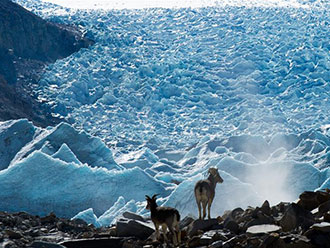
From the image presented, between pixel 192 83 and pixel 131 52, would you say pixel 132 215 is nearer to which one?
pixel 192 83

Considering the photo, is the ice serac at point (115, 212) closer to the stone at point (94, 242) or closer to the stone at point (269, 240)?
the stone at point (94, 242)

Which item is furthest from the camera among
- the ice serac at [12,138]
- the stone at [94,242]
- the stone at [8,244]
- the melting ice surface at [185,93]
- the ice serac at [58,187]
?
the melting ice surface at [185,93]

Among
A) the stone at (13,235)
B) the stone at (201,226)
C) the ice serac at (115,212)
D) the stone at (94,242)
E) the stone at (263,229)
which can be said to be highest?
the ice serac at (115,212)

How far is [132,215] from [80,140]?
12.5 metres

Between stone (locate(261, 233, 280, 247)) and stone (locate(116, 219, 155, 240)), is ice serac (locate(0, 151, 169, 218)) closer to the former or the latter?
stone (locate(116, 219, 155, 240))

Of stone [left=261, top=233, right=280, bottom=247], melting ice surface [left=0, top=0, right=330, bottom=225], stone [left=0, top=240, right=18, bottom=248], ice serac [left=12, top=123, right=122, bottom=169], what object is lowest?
stone [left=261, top=233, right=280, bottom=247]

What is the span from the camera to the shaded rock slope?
44000 mm

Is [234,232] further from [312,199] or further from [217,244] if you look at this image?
[312,199]

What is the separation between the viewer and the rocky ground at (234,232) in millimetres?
4727

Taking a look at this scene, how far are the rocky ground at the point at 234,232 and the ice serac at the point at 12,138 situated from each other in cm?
1250

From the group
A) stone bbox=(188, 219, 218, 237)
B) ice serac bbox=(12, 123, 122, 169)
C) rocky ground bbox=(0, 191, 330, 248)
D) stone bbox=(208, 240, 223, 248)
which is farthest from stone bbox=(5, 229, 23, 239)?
ice serac bbox=(12, 123, 122, 169)

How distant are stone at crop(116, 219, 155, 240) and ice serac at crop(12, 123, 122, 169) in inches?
501

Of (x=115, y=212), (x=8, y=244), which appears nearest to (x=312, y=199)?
(x=8, y=244)

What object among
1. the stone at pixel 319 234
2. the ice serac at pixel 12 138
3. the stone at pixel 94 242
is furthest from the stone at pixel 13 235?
the ice serac at pixel 12 138
